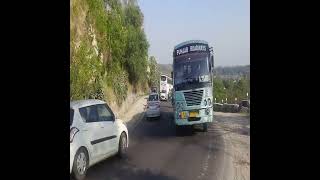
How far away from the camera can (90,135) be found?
8719mm

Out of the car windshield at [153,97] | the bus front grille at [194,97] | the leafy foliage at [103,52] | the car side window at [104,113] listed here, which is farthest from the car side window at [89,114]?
the car windshield at [153,97]

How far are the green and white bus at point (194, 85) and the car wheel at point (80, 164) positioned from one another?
7.05 metres

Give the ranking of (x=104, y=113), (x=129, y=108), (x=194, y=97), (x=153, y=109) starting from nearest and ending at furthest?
(x=104, y=113)
(x=194, y=97)
(x=153, y=109)
(x=129, y=108)

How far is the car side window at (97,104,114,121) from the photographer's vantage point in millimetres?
9406

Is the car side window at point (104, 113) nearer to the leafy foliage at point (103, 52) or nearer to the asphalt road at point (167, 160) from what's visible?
the asphalt road at point (167, 160)

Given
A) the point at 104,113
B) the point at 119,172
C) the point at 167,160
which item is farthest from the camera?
the point at 167,160

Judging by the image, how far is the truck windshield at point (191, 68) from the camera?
15.6m

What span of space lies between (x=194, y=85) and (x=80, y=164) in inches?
310

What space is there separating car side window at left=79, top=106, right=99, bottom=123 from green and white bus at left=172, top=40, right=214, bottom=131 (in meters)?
6.55

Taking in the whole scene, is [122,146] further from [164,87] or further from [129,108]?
[164,87]

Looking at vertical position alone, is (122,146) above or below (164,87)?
below

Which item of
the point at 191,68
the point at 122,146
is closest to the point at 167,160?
the point at 122,146
